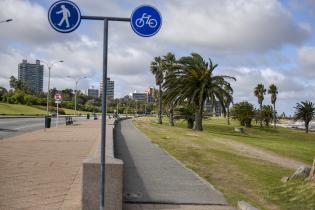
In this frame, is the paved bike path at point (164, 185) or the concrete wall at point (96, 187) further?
the paved bike path at point (164, 185)

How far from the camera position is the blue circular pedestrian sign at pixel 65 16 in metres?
6.96

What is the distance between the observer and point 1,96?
12369 cm

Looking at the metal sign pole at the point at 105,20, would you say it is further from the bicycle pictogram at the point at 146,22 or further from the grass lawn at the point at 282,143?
the grass lawn at the point at 282,143

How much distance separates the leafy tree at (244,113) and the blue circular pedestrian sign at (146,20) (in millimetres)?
80010

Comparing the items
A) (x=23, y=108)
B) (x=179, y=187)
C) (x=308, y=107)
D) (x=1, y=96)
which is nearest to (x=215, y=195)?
(x=179, y=187)

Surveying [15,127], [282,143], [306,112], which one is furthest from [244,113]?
[15,127]

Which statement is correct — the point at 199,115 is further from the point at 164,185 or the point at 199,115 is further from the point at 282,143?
the point at 164,185

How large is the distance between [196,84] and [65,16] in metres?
40.1

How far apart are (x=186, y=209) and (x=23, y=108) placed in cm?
11081

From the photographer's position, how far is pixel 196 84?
4681 centimetres

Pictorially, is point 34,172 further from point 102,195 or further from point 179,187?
point 102,195

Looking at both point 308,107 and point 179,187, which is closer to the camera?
point 179,187

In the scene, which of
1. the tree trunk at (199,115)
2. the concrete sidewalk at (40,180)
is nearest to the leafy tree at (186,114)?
the tree trunk at (199,115)

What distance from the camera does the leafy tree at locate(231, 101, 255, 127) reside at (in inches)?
3381
